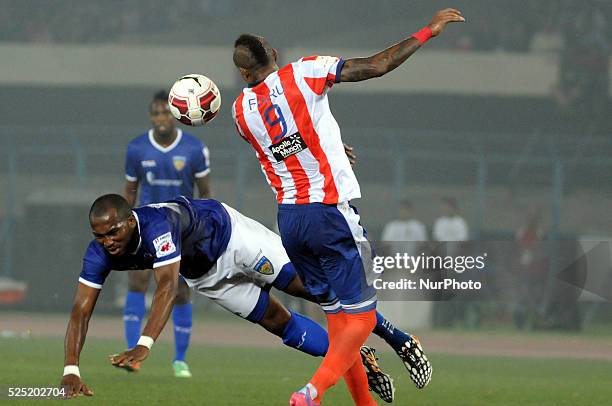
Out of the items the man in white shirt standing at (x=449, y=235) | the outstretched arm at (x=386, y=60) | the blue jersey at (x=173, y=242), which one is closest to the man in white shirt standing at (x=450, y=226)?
the man in white shirt standing at (x=449, y=235)

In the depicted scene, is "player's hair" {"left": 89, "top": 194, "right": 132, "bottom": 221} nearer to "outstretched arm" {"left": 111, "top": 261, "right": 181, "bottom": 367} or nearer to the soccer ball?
"outstretched arm" {"left": 111, "top": 261, "right": 181, "bottom": 367}

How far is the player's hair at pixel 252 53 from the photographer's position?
775cm

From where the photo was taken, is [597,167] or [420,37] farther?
[597,167]

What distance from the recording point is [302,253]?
7777mm

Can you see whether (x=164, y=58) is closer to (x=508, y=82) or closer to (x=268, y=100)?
(x=508, y=82)

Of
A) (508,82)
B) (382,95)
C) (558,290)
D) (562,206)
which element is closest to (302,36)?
(382,95)

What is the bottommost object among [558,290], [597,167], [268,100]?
[558,290]

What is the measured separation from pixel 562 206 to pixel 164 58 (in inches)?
324

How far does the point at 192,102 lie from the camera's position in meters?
8.91

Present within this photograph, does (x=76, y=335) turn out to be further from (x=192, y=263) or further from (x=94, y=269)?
(x=192, y=263)

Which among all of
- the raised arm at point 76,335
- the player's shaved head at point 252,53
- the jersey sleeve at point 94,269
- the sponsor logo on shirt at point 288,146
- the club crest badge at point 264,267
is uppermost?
the player's shaved head at point 252,53

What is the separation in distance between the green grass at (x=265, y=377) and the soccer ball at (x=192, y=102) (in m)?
2.00

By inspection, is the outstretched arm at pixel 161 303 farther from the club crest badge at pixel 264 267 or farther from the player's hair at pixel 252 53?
the player's hair at pixel 252 53

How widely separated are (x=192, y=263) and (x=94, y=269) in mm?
854
